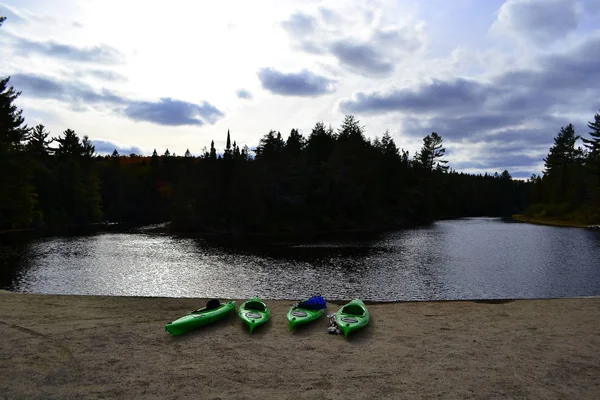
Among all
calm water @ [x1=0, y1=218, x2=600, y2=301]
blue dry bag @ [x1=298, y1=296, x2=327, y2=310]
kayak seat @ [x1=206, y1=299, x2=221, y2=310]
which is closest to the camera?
kayak seat @ [x1=206, y1=299, x2=221, y2=310]

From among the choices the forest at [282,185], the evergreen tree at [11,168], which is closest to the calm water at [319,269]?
the evergreen tree at [11,168]

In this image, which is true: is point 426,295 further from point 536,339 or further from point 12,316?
point 12,316

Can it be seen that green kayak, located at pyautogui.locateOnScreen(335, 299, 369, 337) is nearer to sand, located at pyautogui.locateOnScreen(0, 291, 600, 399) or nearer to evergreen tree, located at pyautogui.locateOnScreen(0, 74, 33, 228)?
sand, located at pyautogui.locateOnScreen(0, 291, 600, 399)

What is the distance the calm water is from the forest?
16.4m

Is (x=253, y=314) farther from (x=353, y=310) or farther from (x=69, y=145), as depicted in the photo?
(x=69, y=145)

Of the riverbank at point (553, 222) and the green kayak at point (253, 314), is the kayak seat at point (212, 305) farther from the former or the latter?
the riverbank at point (553, 222)

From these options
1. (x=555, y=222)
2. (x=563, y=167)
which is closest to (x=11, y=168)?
(x=555, y=222)

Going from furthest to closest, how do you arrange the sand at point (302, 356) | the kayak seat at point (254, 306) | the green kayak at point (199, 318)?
1. the kayak seat at point (254, 306)
2. the green kayak at point (199, 318)
3. the sand at point (302, 356)

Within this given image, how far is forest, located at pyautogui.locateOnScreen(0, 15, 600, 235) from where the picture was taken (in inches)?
2702

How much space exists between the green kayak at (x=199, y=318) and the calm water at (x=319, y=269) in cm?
954

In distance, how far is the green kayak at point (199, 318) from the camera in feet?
41.2

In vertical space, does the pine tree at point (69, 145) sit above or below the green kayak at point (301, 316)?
above

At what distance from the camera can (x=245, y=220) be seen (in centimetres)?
7019

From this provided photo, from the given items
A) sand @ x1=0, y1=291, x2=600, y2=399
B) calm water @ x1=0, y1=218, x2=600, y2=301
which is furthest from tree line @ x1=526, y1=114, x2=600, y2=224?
sand @ x1=0, y1=291, x2=600, y2=399
